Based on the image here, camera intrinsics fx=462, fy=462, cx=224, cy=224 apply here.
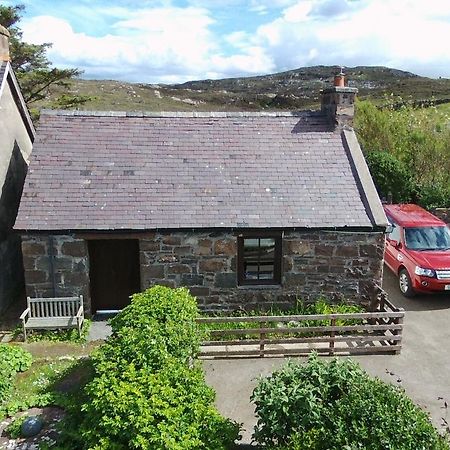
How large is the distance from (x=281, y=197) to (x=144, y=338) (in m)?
6.11

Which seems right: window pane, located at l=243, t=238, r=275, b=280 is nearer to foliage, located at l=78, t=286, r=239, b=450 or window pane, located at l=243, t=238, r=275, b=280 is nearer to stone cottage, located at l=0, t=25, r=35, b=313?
foliage, located at l=78, t=286, r=239, b=450

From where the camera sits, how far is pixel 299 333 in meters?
10.7

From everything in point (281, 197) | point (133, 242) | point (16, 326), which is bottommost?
point (16, 326)

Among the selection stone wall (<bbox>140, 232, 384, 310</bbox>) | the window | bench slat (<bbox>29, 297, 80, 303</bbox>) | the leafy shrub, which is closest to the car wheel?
stone wall (<bbox>140, 232, 384, 310</bbox>)

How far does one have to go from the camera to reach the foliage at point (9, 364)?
8156 mm

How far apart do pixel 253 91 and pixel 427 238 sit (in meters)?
46.6

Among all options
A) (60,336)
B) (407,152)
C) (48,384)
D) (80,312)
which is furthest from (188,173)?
(407,152)

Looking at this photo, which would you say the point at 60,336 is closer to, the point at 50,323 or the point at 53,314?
the point at 50,323

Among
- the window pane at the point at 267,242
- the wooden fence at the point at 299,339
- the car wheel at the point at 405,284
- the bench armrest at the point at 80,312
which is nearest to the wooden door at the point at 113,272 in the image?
the bench armrest at the point at 80,312

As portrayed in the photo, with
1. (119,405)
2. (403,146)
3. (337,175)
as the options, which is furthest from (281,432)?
(403,146)

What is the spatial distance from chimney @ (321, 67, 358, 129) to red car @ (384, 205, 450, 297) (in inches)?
143

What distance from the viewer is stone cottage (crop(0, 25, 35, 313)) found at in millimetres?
12156

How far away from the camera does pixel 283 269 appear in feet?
38.2

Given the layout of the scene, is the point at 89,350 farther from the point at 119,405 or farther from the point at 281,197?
the point at 281,197
